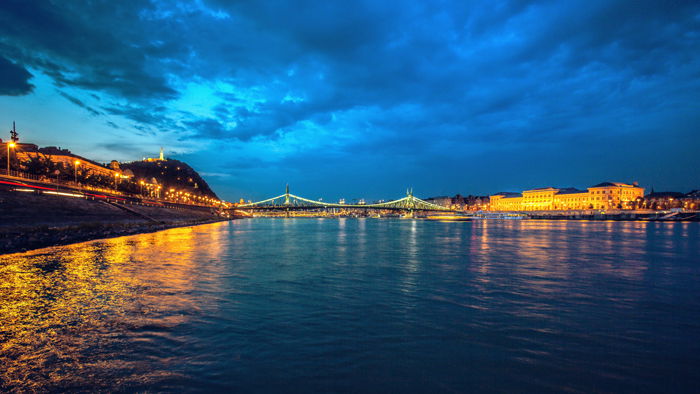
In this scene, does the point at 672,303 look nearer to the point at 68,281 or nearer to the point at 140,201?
the point at 68,281

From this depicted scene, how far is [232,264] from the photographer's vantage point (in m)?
16.4

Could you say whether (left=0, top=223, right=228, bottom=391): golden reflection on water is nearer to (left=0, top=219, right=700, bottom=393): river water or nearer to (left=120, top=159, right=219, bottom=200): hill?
(left=0, top=219, right=700, bottom=393): river water

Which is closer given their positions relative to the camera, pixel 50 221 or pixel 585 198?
pixel 50 221

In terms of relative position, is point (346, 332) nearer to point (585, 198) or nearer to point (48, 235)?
point (48, 235)

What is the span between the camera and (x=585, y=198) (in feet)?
459

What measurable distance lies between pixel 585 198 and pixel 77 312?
168123 mm

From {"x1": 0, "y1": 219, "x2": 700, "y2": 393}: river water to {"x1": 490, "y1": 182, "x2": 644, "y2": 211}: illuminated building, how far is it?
150271 millimetres

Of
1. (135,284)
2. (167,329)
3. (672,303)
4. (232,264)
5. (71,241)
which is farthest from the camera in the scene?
(71,241)

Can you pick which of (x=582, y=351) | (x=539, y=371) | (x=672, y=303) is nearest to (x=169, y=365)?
(x=539, y=371)

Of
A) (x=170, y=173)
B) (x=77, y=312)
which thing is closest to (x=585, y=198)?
(x=77, y=312)

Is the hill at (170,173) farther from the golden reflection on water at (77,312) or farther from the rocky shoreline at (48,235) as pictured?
the golden reflection on water at (77,312)

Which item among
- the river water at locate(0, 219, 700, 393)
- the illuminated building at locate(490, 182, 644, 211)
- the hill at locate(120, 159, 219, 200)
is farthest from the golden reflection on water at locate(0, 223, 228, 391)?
the illuminated building at locate(490, 182, 644, 211)

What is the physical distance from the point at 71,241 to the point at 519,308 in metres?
30.9

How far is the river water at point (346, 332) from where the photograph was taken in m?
4.90
